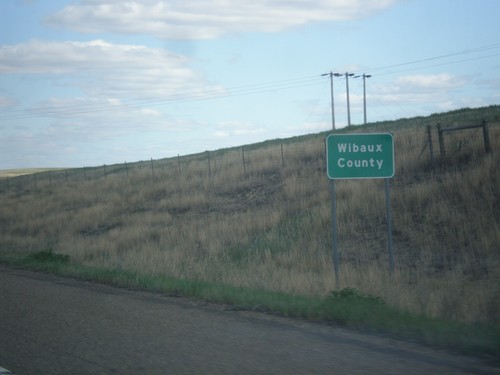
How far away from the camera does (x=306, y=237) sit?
63.5ft

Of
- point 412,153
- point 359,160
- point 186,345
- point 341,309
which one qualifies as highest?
point 412,153

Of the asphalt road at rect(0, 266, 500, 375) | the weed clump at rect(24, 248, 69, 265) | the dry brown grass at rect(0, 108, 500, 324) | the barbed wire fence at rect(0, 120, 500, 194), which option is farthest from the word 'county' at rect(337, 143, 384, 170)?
the weed clump at rect(24, 248, 69, 265)

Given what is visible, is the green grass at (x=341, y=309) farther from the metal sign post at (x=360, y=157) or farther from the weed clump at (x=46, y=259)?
the weed clump at (x=46, y=259)

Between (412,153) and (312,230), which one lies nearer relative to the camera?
(312,230)

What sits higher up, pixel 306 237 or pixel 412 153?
pixel 412 153

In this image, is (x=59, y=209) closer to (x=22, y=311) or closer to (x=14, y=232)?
(x=14, y=232)

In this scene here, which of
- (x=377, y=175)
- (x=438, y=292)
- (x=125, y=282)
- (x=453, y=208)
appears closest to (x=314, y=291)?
Result: (x=438, y=292)

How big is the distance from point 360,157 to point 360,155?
0.05m

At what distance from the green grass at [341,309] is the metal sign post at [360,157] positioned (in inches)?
117

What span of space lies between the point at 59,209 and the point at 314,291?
101 ft

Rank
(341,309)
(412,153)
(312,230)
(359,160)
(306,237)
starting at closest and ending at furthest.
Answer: (341,309) < (359,160) < (306,237) < (312,230) < (412,153)

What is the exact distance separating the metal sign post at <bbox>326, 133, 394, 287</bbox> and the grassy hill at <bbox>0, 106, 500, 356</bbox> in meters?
2.21

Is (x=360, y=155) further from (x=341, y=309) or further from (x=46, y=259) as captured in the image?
(x=46, y=259)

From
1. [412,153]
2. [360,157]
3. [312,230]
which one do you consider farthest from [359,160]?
[412,153]
